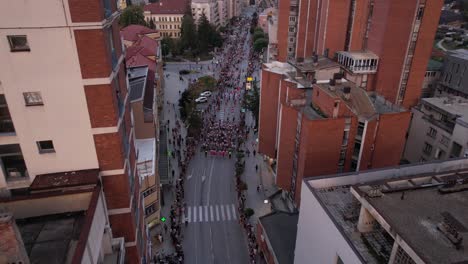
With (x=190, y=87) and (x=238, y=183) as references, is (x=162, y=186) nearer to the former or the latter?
(x=238, y=183)

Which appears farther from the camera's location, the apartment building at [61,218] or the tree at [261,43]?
the tree at [261,43]

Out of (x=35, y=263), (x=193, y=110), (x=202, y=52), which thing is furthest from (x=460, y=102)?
(x=202, y=52)

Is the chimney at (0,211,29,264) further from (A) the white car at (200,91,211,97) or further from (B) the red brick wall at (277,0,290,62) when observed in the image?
(A) the white car at (200,91,211,97)

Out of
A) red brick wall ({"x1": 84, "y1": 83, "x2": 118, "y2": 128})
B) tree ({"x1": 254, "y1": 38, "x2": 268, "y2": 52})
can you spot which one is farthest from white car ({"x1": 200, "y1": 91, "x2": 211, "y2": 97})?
red brick wall ({"x1": 84, "y1": 83, "x2": 118, "y2": 128})

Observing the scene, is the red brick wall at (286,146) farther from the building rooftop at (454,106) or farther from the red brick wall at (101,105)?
the red brick wall at (101,105)

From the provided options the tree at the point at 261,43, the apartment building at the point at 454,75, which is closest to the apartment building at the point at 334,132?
the apartment building at the point at 454,75

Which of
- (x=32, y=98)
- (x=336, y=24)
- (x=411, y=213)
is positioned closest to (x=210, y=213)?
(x=411, y=213)
